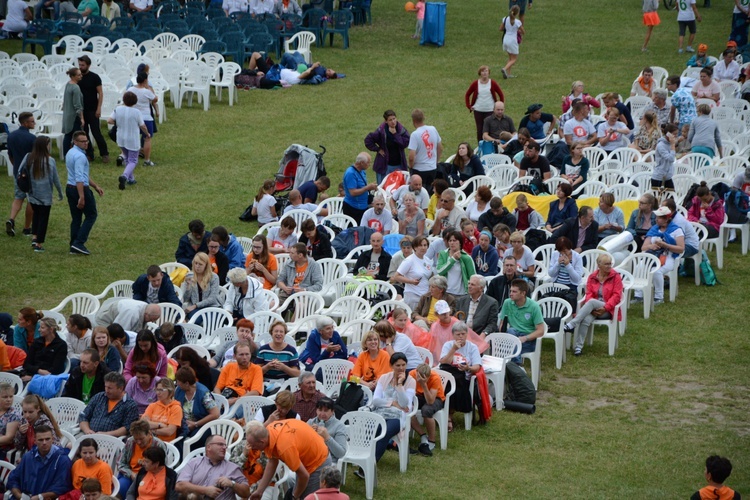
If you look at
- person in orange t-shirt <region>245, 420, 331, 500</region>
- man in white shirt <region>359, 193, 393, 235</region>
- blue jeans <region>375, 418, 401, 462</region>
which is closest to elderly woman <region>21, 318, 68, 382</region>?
person in orange t-shirt <region>245, 420, 331, 500</region>

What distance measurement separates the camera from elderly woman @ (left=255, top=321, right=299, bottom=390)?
1091cm

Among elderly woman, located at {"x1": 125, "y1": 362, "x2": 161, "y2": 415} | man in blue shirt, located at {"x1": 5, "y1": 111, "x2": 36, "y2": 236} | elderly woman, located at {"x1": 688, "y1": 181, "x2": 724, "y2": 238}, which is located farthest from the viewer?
man in blue shirt, located at {"x1": 5, "y1": 111, "x2": 36, "y2": 236}

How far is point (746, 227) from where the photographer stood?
51.7ft

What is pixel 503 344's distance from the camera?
472 inches

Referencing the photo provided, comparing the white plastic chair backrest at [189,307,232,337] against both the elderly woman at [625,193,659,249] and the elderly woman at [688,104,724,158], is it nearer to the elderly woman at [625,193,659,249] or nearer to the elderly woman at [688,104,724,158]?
the elderly woman at [625,193,659,249]

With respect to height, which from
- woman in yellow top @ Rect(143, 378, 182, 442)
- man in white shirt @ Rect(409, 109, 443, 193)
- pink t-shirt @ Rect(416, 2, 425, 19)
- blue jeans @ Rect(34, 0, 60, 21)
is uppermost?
pink t-shirt @ Rect(416, 2, 425, 19)

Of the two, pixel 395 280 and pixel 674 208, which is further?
pixel 674 208

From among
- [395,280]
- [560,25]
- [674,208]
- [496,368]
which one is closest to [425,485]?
[496,368]

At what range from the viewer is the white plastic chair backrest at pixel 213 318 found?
1245cm

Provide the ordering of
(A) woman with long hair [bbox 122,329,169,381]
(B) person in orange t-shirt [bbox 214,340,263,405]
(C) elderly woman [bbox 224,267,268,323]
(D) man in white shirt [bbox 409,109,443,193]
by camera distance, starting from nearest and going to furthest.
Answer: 1. (B) person in orange t-shirt [bbox 214,340,263,405]
2. (A) woman with long hair [bbox 122,329,169,381]
3. (C) elderly woman [bbox 224,267,268,323]
4. (D) man in white shirt [bbox 409,109,443,193]

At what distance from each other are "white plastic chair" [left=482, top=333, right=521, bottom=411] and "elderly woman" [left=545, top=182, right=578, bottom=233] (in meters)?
3.05

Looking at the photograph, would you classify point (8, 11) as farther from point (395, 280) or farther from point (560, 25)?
point (395, 280)

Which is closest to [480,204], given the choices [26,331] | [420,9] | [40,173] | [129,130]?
[40,173]

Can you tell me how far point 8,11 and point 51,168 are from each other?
11770mm
